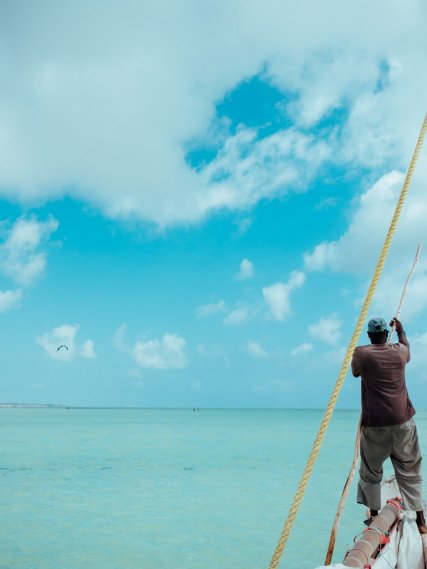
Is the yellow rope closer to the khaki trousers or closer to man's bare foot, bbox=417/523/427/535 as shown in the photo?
the khaki trousers

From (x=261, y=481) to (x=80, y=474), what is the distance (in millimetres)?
A: 6526

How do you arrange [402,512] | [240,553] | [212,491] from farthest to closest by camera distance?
[212,491]
[240,553]
[402,512]

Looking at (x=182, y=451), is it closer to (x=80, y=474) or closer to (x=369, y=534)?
(x=80, y=474)

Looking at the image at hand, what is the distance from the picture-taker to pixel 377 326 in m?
4.58

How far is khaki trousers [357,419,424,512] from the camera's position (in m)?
4.59

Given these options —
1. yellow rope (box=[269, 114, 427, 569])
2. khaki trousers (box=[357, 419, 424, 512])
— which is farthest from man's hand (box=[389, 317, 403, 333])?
yellow rope (box=[269, 114, 427, 569])

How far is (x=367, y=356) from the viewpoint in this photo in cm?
450

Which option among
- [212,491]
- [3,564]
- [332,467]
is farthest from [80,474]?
[3,564]

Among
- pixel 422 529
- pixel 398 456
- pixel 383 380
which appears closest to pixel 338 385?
pixel 383 380

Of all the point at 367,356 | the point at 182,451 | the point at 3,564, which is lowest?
the point at 3,564

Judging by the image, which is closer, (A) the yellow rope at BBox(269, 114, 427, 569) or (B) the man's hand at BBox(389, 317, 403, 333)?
(A) the yellow rope at BBox(269, 114, 427, 569)

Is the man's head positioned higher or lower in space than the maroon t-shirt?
higher

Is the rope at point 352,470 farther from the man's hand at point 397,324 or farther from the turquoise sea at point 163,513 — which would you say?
the turquoise sea at point 163,513

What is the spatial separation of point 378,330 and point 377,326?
0.12ft
